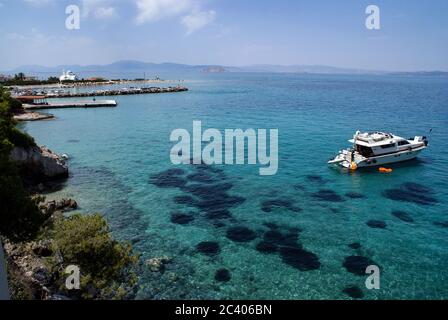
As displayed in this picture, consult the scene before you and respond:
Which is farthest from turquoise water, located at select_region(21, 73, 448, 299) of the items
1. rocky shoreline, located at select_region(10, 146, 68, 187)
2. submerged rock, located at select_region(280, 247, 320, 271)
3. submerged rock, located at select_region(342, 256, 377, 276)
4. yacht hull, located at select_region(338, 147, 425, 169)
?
rocky shoreline, located at select_region(10, 146, 68, 187)

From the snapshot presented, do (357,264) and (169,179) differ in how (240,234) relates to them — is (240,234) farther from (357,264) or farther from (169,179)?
(169,179)

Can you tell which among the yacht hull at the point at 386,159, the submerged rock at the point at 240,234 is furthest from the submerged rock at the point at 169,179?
the yacht hull at the point at 386,159

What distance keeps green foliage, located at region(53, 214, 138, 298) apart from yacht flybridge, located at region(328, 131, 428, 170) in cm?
3667

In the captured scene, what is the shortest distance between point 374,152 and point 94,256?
138 ft

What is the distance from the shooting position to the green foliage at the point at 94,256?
22.3m

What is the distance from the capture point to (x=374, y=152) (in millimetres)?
50406

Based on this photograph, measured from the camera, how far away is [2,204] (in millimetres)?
20672

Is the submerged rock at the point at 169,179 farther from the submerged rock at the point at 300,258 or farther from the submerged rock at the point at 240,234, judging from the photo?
the submerged rock at the point at 300,258

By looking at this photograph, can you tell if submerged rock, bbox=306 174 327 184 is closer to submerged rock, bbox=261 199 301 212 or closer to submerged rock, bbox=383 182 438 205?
submerged rock, bbox=383 182 438 205

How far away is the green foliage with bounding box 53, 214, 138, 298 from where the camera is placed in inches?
880

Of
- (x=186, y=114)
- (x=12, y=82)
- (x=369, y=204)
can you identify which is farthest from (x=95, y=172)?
(x=12, y=82)

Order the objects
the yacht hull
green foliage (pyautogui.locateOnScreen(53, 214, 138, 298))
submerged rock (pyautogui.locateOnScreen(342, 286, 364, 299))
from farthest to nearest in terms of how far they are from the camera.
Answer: the yacht hull < submerged rock (pyautogui.locateOnScreen(342, 286, 364, 299)) < green foliage (pyautogui.locateOnScreen(53, 214, 138, 298))

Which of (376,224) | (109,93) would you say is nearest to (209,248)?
(376,224)
